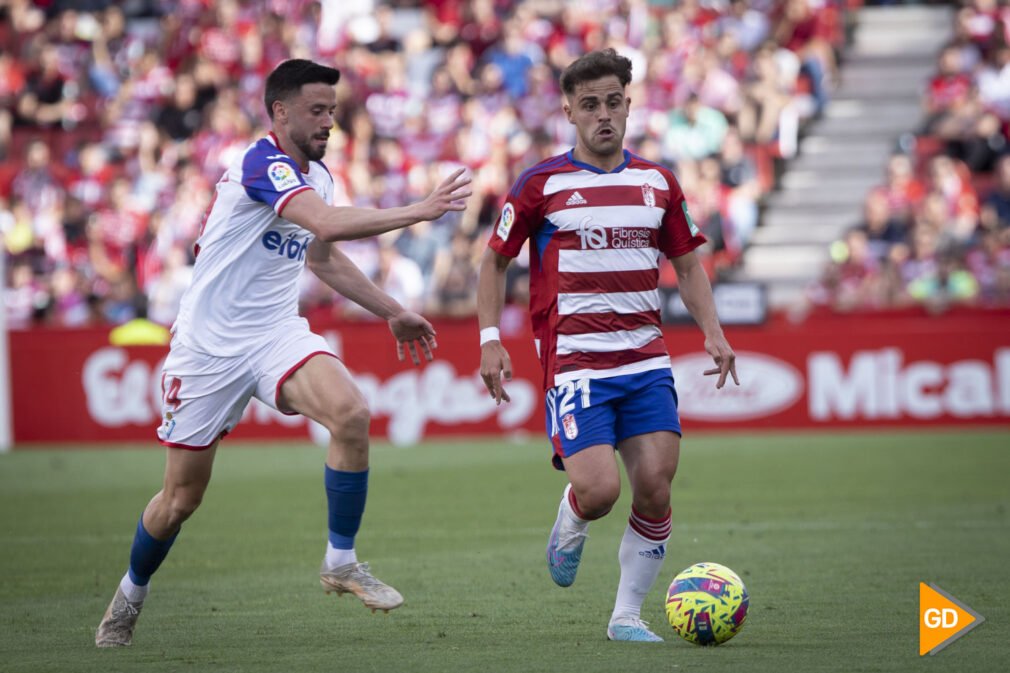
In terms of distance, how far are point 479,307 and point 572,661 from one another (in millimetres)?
1704

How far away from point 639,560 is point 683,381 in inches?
449

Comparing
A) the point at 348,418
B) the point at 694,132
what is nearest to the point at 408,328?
the point at 348,418

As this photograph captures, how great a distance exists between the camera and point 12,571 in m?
9.58

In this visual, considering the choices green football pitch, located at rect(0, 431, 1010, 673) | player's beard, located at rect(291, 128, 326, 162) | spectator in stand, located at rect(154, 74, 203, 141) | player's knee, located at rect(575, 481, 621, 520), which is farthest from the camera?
spectator in stand, located at rect(154, 74, 203, 141)

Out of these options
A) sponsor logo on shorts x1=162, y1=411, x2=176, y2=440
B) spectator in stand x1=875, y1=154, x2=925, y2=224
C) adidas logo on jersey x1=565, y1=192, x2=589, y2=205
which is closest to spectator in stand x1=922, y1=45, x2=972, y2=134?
spectator in stand x1=875, y1=154, x2=925, y2=224

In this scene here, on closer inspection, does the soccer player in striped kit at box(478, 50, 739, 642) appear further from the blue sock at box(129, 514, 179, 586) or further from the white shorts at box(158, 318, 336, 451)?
the blue sock at box(129, 514, 179, 586)

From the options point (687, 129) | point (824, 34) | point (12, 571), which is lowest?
point (12, 571)

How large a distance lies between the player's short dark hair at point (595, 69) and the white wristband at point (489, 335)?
1.10 metres

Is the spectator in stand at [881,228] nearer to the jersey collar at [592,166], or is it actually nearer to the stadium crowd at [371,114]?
the stadium crowd at [371,114]

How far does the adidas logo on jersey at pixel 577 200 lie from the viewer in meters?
7.03

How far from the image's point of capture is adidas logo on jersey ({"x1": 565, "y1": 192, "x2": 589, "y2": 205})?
7027mm

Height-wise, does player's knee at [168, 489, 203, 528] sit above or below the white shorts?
below

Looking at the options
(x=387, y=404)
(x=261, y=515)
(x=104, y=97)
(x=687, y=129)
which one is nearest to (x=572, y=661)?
(x=261, y=515)

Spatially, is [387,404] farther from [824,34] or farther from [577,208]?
[577,208]
